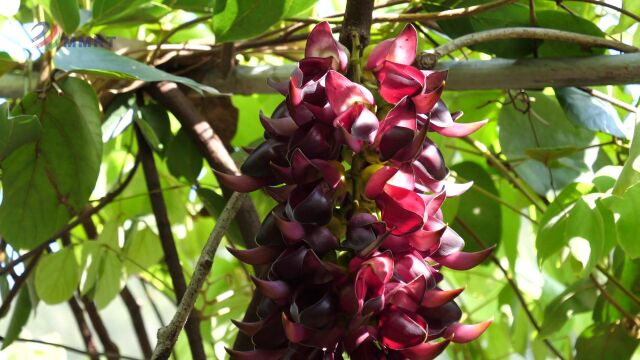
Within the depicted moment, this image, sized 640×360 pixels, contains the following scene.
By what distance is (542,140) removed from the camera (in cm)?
80

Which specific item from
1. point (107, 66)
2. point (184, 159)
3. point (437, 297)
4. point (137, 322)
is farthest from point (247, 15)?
point (137, 322)

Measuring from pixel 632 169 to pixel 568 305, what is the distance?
335 mm

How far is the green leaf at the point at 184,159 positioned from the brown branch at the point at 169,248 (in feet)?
0.06

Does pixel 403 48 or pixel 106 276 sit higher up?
pixel 403 48

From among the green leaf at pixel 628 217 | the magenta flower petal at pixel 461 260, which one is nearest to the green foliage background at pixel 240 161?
the green leaf at pixel 628 217

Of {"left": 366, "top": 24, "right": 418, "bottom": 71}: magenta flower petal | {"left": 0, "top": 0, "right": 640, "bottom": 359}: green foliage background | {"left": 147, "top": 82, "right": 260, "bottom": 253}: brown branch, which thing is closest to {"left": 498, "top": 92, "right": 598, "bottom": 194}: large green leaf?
{"left": 0, "top": 0, "right": 640, "bottom": 359}: green foliage background

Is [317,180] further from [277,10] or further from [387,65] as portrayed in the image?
Answer: [277,10]

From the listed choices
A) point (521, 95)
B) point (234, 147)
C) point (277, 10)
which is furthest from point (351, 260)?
point (234, 147)

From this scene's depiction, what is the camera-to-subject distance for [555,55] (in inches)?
25.6

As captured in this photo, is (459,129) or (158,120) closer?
(459,129)

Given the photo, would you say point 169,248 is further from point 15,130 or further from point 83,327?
point 83,327

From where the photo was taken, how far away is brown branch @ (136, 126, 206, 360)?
2.39ft

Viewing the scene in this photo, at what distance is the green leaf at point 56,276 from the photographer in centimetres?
83

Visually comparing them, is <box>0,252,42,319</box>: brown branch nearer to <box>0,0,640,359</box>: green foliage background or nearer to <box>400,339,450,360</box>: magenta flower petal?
<box>0,0,640,359</box>: green foliage background
